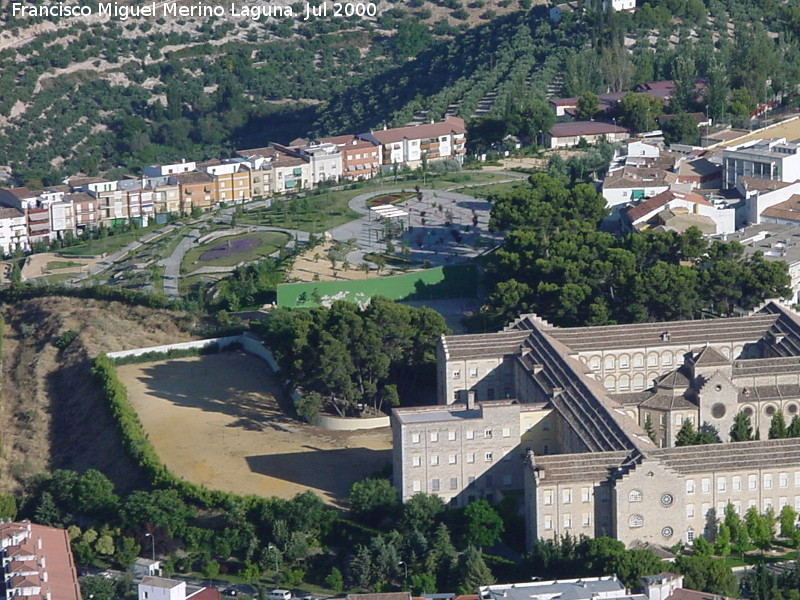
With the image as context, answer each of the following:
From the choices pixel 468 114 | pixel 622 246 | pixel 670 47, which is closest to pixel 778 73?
pixel 670 47

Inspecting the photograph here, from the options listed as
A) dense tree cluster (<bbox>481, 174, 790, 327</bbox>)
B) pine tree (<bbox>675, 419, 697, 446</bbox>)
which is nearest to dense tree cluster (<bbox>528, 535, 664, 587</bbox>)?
pine tree (<bbox>675, 419, 697, 446</bbox>)

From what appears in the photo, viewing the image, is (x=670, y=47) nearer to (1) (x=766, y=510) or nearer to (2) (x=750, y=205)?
(2) (x=750, y=205)

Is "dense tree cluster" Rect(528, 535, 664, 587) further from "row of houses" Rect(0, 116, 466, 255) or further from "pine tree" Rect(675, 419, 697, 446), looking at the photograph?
"row of houses" Rect(0, 116, 466, 255)

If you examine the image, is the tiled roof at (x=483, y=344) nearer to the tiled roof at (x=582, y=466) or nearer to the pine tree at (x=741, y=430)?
the pine tree at (x=741, y=430)

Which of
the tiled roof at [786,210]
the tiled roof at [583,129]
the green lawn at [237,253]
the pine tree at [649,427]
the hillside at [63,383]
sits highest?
the tiled roof at [583,129]

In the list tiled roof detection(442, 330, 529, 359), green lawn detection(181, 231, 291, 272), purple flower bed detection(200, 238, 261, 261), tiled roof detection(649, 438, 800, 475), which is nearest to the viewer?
tiled roof detection(649, 438, 800, 475)

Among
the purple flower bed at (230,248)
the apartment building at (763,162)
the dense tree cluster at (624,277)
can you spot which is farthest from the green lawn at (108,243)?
the apartment building at (763,162)
